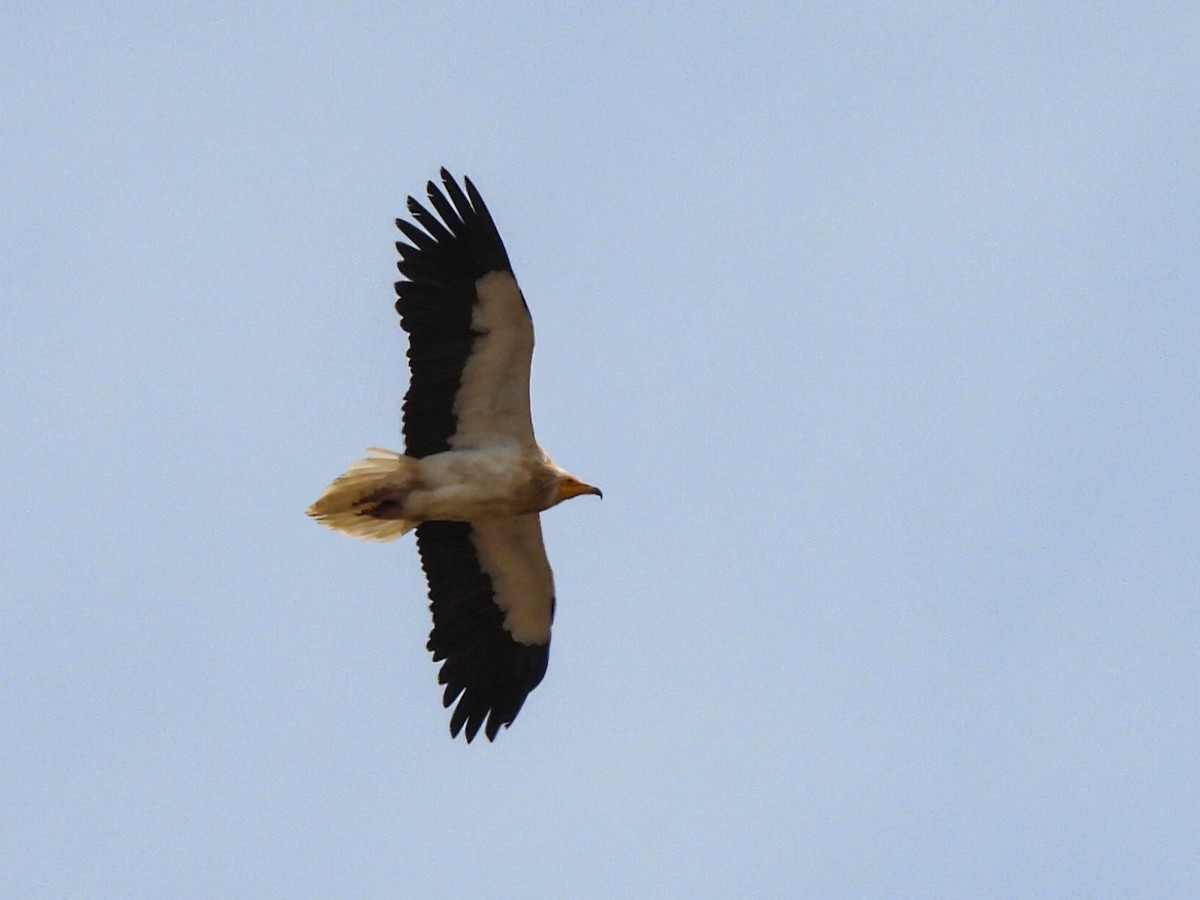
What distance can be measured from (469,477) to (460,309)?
3.58ft

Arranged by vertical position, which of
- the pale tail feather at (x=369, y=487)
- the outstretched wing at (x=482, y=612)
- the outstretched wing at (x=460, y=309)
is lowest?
the outstretched wing at (x=482, y=612)

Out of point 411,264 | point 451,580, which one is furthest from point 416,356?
point 451,580

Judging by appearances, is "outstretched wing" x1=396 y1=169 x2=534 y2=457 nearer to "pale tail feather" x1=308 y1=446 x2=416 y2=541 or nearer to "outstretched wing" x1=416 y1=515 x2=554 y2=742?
"pale tail feather" x1=308 y1=446 x2=416 y2=541

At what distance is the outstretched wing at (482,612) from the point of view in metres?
15.1

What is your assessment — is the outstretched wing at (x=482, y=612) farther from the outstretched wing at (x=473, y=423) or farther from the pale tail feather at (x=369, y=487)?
the pale tail feather at (x=369, y=487)

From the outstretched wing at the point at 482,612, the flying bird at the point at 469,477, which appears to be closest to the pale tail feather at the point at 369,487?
the flying bird at the point at 469,477

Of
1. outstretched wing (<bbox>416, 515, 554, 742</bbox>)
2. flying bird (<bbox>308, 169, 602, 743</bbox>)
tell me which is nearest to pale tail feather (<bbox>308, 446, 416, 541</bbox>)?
flying bird (<bbox>308, 169, 602, 743</bbox>)

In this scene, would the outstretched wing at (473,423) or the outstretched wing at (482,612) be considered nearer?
the outstretched wing at (473,423)

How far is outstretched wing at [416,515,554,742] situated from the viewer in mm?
15070

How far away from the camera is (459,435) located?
14.5m

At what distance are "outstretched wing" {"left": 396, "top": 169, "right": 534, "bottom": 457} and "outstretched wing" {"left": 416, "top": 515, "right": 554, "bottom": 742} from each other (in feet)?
3.59

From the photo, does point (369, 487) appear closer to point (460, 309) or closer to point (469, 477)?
point (469, 477)

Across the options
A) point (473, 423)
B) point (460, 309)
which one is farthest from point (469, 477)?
point (460, 309)

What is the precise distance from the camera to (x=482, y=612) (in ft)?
49.8
